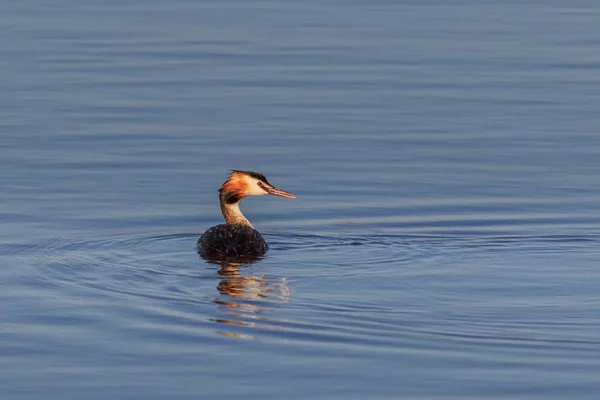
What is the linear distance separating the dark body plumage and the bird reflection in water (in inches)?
9.0

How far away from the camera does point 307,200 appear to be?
14.9 meters

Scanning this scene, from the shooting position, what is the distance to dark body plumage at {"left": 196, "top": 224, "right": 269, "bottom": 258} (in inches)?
501

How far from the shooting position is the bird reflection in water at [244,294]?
10.1 metres

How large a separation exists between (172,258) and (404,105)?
781 centimetres

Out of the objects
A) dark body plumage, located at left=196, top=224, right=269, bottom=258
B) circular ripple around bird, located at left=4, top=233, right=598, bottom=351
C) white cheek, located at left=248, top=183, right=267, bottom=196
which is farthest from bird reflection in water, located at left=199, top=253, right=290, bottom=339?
white cheek, located at left=248, top=183, right=267, bottom=196

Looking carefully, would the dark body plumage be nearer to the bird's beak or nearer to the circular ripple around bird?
the circular ripple around bird

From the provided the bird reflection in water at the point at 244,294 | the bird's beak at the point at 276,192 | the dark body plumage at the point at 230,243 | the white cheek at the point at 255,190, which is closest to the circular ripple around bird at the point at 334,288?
the bird reflection in water at the point at 244,294

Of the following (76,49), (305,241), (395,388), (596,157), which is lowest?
(395,388)

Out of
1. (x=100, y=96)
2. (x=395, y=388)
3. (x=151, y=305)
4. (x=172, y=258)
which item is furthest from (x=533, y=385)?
(x=100, y=96)

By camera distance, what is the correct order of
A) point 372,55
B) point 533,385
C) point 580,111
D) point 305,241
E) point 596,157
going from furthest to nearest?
point 372,55, point 580,111, point 596,157, point 305,241, point 533,385

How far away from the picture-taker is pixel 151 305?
10.5 metres

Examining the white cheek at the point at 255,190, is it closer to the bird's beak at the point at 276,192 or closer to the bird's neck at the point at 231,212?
the bird's beak at the point at 276,192

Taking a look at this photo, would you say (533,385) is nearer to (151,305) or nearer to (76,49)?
(151,305)

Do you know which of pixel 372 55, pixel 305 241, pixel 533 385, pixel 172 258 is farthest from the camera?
pixel 372 55
